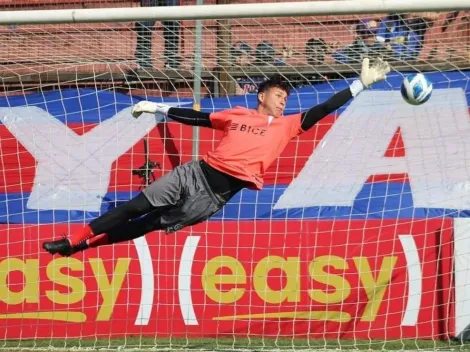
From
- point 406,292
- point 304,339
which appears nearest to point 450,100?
point 406,292

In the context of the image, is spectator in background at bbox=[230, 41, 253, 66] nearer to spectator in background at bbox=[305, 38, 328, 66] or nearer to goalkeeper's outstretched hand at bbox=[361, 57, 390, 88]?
spectator in background at bbox=[305, 38, 328, 66]

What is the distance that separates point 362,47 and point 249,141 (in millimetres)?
2828

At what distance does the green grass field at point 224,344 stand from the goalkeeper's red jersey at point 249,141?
2.34 metres

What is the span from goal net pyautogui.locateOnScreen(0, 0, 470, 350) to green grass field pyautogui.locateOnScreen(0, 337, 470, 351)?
3 centimetres

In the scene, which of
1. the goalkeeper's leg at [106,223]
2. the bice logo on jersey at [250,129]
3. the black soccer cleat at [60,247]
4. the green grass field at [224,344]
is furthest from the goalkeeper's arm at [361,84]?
the green grass field at [224,344]

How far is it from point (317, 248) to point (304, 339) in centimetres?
89

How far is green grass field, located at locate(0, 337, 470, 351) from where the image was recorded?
7.94 metres

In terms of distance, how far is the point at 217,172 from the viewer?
6199 millimetres

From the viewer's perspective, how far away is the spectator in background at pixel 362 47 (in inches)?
331

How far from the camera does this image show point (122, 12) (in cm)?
646

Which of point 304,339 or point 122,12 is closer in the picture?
point 122,12

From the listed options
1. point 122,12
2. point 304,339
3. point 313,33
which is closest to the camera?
point 122,12

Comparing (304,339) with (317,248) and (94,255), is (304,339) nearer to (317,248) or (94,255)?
(317,248)

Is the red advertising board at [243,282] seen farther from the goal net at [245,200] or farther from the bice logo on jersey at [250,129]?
the bice logo on jersey at [250,129]
